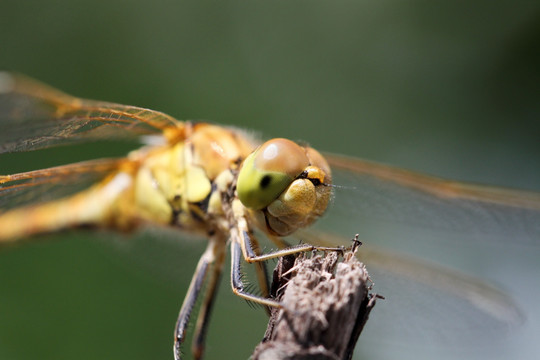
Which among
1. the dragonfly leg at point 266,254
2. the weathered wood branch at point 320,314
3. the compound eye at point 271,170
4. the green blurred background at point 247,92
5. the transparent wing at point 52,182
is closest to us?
the weathered wood branch at point 320,314

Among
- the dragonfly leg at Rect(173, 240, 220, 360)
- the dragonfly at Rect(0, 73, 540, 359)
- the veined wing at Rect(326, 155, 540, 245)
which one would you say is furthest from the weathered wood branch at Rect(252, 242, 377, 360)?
the veined wing at Rect(326, 155, 540, 245)

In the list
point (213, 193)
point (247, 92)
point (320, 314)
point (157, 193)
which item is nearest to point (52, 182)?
point (157, 193)

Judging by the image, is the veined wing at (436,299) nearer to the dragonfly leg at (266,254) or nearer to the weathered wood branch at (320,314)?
the dragonfly leg at (266,254)

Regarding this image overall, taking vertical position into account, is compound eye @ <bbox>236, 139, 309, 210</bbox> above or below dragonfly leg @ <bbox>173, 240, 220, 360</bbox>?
above

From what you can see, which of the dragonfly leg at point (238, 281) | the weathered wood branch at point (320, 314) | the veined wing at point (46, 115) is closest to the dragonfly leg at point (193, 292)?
the dragonfly leg at point (238, 281)

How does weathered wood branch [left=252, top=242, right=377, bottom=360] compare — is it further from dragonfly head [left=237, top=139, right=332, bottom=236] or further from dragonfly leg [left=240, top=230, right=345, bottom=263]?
dragonfly head [left=237, top=139, right=332, bottom=236]

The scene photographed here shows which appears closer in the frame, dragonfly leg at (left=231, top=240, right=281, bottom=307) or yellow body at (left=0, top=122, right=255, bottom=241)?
dragonfly leg at (left=231, top=240, right=281, bottom=307)

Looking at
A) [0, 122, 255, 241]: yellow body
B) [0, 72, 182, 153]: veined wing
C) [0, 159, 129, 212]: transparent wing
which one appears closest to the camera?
[0, 72, 182, 153]: veined wing
